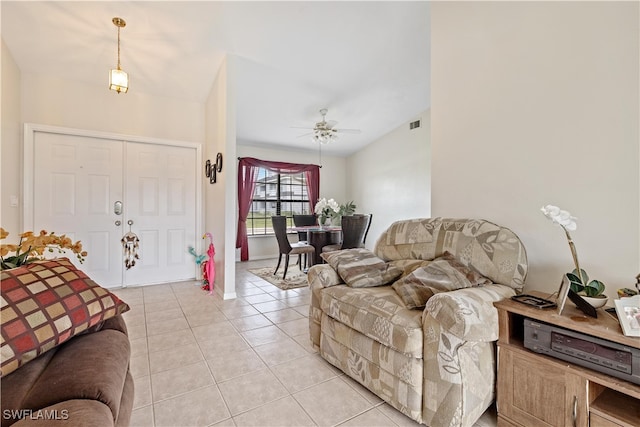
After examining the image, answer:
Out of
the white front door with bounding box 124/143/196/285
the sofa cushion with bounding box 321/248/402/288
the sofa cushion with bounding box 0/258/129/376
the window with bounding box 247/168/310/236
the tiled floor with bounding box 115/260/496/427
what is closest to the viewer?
the sofa cushion with bounding box 0/258/129/376

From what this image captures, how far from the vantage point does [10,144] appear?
9.84ft

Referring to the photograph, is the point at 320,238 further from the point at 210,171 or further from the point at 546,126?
the point at 546,126

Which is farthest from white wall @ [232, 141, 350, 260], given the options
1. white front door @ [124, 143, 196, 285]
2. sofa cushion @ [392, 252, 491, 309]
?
sofa cushion @ [392, 252, 491, 309]

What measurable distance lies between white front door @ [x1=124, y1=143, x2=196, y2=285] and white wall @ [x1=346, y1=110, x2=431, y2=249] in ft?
12.6

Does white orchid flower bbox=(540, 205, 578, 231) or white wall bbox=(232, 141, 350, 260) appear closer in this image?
white orchid flower bbox=(540, 205, 578, 231)

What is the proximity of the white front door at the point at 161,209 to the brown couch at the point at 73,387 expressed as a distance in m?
3.34

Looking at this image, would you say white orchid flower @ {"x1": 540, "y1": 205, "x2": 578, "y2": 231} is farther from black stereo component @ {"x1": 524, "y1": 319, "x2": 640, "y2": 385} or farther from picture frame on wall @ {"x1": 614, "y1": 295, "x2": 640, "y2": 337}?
black stereo component @ {"x1": 524, "y1": 319, "x2": 640, "y2": 385}

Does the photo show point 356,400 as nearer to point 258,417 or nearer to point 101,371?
point 258,417

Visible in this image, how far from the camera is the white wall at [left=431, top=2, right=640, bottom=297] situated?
57.8 inches

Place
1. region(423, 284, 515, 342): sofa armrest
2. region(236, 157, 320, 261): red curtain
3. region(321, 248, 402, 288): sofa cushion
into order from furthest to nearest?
region(236, 157, 320, 261): red curtain < region(321, 248, 402, 288): sofa cushion < region(423, 284, 515, 342): sofa armrest

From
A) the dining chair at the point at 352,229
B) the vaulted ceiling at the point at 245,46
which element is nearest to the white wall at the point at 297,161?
→ the vaulted ceiling at the point at 245,46

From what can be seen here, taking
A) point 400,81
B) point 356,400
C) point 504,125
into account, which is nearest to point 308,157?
point 400,81

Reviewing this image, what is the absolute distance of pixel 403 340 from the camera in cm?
139

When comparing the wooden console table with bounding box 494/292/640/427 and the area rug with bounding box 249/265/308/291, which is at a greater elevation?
the wooden console table with bounding box 494/292/640/427
